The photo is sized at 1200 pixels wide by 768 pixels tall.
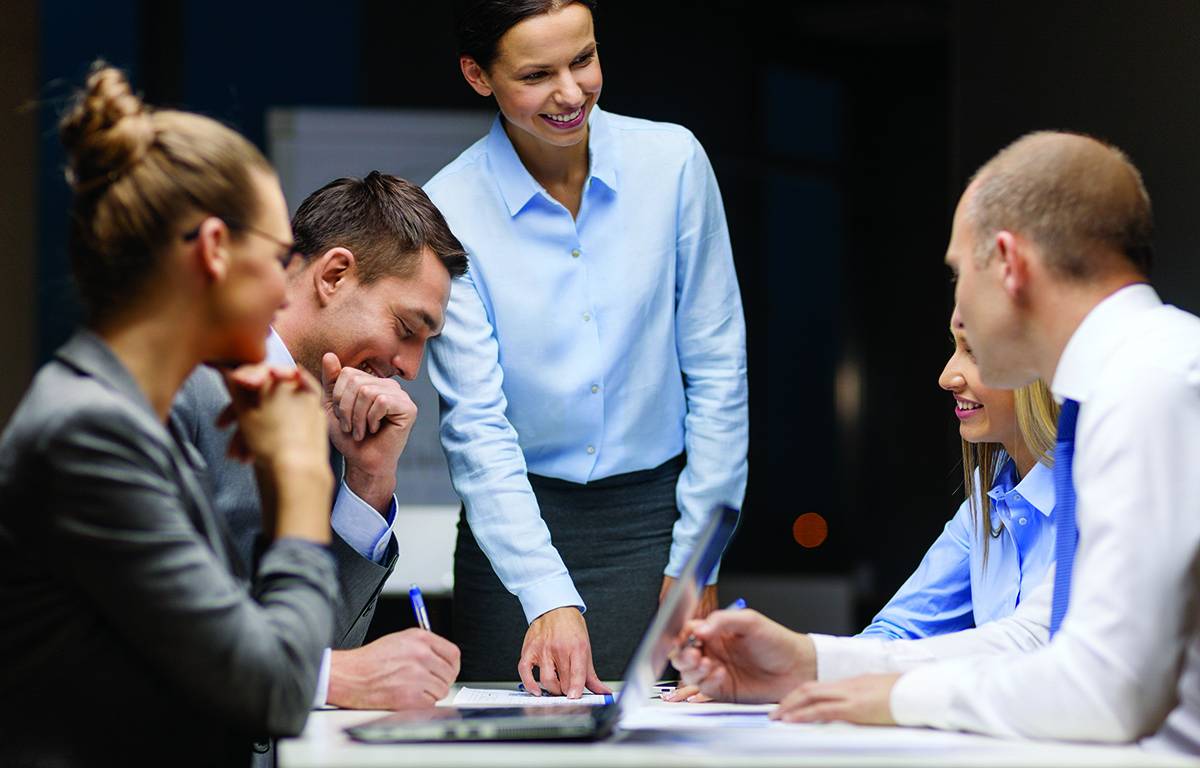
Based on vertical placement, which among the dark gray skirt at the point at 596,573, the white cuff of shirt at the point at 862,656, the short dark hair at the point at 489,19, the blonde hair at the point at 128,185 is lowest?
the dark gray skirt at the point at 596,573

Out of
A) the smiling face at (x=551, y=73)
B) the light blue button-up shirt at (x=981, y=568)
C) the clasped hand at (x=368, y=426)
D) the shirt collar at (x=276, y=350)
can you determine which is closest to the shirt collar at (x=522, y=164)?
the smiling face at (x=551, y=73)

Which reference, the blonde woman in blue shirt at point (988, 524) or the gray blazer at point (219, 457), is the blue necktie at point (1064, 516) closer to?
the blonde woman in blue shirt at point (988, 524)

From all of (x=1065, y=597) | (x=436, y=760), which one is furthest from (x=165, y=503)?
(x=1065, y=597)

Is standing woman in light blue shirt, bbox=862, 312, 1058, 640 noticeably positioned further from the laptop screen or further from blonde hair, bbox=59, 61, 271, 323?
blonde hair, bbox=59, 61, 271, 323

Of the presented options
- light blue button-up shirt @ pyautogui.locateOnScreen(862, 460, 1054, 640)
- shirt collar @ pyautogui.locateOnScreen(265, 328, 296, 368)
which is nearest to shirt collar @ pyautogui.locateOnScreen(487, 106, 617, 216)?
shirt collar @ pyautogui.locateOnScreen(265, 328, 296, 368)

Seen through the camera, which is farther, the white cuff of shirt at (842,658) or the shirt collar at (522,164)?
the shirt collar at (522,164)

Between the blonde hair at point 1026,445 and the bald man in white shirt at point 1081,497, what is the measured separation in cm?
47

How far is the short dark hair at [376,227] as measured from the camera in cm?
243

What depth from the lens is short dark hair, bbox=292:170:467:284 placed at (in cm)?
243

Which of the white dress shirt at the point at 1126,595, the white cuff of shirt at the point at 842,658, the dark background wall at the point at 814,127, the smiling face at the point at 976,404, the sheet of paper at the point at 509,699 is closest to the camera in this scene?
the white dress shirt at the point at 1126,595

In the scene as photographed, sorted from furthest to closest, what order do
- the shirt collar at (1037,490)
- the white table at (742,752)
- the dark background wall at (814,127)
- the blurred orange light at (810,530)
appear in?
the blurred orange light at (810,530), the dark background wall at (814,127), the shirt collar at (1037,490), the white table at (742,752)

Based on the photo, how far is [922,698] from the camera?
1525mm

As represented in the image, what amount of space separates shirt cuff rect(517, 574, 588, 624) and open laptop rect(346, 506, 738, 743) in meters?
0.72

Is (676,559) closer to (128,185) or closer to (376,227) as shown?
(376,227)
